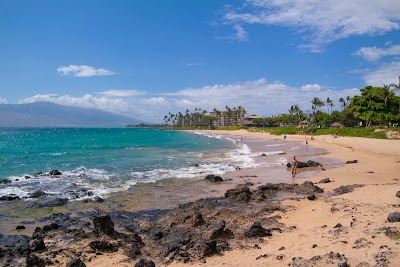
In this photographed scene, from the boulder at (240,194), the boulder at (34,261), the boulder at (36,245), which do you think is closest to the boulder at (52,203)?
the boulder at (36,245)

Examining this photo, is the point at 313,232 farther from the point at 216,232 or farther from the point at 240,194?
the point at 240,194

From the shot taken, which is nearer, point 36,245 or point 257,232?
point 36,245

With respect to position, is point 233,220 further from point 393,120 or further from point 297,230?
point 393,120

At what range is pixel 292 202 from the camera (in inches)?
661

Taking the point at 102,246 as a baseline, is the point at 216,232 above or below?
above

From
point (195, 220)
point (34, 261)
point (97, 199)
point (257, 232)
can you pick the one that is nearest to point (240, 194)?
point (195, 220)

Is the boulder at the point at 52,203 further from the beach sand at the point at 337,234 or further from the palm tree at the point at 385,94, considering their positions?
the palm tree at the point at 385,94


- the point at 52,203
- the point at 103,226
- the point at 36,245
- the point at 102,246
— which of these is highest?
the point at 103,226

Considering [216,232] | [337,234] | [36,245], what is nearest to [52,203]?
[36,245]

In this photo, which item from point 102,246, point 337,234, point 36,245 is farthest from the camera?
point 102,246

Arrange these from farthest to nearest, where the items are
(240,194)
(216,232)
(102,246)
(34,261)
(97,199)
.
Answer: (97,199), (240,194), (216,232), (102,246), (34,261)

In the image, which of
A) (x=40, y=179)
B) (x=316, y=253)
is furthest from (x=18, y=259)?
(x=40, y=179)

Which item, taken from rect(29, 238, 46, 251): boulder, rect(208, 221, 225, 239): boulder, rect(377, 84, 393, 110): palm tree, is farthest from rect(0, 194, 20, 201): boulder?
rect(377, 84, 393, 110): palm tree

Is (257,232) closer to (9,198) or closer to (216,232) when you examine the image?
(216,232)
